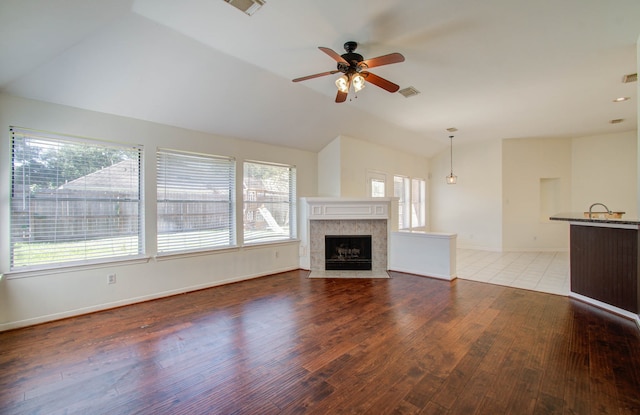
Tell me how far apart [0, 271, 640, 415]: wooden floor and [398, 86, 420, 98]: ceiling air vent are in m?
3.14

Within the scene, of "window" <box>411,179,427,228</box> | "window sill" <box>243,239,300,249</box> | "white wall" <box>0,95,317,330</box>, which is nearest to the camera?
"white wall" <box>0,95,317,330</box>

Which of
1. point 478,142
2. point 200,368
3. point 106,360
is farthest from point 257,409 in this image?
point 478,142

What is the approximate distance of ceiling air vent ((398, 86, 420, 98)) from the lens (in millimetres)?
4199

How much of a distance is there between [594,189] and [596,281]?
5049 mm

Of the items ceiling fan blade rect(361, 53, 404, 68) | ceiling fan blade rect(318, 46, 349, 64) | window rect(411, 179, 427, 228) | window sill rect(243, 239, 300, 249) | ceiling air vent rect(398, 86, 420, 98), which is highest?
ceiling air vent rect(398, 86, 420, 98)

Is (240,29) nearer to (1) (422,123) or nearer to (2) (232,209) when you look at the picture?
(2) (232,209)

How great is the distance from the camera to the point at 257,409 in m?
1.83

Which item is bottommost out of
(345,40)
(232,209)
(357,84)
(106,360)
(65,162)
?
(106,360)

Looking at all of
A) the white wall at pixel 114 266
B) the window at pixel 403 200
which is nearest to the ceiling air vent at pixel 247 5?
the white wall at pixel 114 266

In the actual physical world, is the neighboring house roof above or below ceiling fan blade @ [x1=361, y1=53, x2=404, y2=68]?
below

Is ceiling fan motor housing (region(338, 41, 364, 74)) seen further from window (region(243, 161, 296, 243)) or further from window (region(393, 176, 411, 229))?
window (region(393, 176, 411, 229))

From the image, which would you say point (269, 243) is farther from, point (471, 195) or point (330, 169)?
point (471, 195)

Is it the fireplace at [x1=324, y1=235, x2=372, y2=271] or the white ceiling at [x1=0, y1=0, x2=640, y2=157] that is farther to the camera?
the fireplace at [x1=324, y1=235, x2=372, y2=271]

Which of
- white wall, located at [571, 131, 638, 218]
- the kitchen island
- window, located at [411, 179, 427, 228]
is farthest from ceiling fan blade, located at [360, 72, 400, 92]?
white wall, located at [571, 131, 638, 218]
